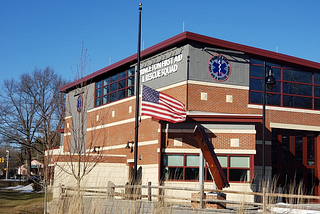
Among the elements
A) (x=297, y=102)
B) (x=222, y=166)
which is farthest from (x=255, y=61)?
(x=222, y=166)

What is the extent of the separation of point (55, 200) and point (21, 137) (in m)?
46.9

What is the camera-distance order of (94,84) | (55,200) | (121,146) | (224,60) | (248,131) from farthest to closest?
(94,84), (121,146), (224,60), (248,131), (55,200)

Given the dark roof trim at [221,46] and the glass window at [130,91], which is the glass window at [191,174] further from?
the glass window at [130,91]

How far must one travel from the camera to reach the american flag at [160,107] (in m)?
22.8

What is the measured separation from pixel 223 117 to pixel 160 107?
12.2 feet

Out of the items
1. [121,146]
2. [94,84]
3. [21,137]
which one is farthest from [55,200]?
[21,137]

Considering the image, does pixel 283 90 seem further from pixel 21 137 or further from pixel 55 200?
pixel 21 137

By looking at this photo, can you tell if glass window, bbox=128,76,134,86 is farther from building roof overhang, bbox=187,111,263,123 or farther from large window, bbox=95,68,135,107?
building roof overhang, bbox=187,111,263,123

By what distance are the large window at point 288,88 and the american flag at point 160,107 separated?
579 centimetres

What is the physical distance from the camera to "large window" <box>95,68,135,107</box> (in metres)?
30.3

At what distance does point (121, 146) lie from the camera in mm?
30531

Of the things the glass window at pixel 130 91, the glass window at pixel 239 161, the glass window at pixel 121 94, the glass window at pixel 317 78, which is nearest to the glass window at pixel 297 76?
the glass window at pixel 317 78

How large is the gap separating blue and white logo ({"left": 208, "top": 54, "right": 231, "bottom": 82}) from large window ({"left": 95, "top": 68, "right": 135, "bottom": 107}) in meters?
6.65

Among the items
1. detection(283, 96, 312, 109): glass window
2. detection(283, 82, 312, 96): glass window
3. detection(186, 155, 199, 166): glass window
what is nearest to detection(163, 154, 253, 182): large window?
detection(186, 155, 199, 166): glass window
